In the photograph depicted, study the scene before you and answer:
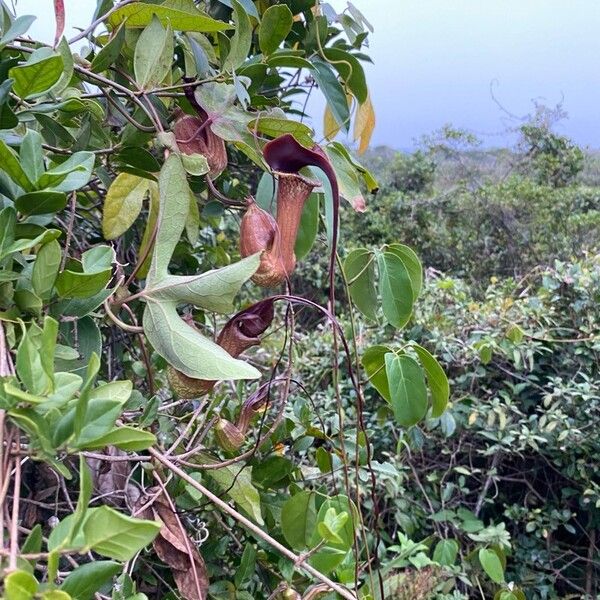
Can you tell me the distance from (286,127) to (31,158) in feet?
0.68

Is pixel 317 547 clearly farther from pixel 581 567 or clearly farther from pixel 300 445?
pixel 581 567

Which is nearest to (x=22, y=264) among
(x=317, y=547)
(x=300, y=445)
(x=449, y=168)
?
(x=317, y=547)

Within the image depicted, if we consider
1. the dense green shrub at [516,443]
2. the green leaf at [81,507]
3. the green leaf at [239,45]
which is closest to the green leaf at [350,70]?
the green leaf at [239,45]

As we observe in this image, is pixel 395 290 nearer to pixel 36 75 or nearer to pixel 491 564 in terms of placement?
pixel 36 75

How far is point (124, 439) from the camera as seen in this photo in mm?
225

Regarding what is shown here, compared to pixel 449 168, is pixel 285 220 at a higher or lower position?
higher

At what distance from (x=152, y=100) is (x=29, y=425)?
1.16 feet

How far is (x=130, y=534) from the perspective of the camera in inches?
7.7

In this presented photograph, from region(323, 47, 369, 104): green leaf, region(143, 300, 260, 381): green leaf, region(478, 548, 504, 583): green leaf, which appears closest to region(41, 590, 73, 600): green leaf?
region(143, 300, 260, 381): green leaf

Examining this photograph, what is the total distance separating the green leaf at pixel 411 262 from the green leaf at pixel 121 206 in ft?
0.81

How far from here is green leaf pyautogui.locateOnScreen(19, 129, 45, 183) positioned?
1.00 feet

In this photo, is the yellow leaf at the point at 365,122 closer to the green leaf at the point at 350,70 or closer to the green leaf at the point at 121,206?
the green leaf at the point at 350,70

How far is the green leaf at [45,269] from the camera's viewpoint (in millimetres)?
294

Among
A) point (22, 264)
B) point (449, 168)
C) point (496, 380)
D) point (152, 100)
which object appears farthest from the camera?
point (449, 168)
